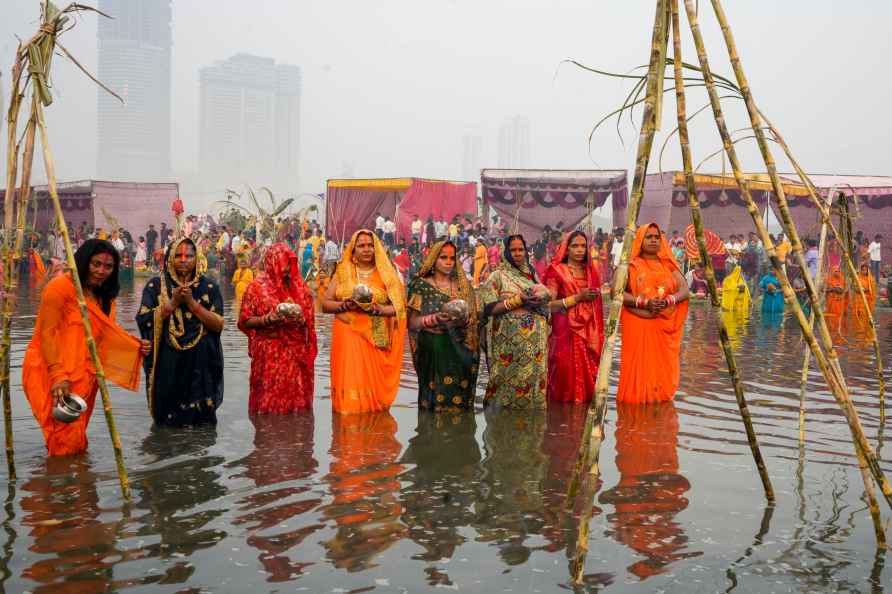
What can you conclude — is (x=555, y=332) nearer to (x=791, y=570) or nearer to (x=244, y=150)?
(x=791, y=570)

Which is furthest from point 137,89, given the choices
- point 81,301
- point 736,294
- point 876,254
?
point 81,301

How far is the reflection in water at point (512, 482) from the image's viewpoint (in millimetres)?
4477

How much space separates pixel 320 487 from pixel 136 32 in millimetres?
211749

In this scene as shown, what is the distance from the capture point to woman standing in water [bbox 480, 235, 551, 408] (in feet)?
25.1

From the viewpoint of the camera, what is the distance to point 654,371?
312 inches

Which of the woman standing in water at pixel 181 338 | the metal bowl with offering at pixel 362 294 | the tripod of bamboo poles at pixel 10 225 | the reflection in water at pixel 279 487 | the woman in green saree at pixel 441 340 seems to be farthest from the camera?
the woman in green saree at pixel 441 340

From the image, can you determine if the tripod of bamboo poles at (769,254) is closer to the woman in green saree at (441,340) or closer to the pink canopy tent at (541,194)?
the woman in green saree at (441,340)

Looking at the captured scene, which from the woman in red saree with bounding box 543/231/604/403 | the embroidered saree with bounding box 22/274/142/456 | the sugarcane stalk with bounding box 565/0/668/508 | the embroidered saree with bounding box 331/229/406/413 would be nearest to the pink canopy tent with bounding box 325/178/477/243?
the woman in red saree with bounding box 543/231/604/403

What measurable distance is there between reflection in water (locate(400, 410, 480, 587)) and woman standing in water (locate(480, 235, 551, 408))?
0.48 meters

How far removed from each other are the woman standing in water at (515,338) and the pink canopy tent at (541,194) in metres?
18.8

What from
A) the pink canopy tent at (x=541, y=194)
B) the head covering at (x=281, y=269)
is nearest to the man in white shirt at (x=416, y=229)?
the pink canopy tent at (x=541, y=194)

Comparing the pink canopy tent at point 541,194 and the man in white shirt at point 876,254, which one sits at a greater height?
the pink canopy tent at point 541,194

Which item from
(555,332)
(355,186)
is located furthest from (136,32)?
(555,332)

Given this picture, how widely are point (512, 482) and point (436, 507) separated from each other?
68 centimetres
